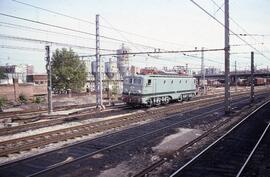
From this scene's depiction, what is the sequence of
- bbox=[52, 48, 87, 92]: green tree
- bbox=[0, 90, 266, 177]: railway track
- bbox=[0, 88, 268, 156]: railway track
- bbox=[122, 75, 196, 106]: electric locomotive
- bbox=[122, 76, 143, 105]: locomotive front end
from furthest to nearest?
bbox=[52, 48, 87, 92]: green tree → bbox=[122, 75, 196, 106]: electric locomotive → bbox=[122, 76, 143, 105]: locomotive front end → bbox=[0, 88, 268, 156]: railway track → bbox=[0, 90, 266, 177]: railway track

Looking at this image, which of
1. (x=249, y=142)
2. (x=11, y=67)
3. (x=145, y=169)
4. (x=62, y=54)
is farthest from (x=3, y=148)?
(x=11, y=67)

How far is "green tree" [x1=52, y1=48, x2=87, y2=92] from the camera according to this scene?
6219 centimetres

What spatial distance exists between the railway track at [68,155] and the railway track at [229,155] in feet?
12.9

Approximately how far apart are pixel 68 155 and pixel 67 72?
50.1 m

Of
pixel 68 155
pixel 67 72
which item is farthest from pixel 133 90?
pixel 67 72

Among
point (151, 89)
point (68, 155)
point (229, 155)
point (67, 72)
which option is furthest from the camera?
point (67, 72)

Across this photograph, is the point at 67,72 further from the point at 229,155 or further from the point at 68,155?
the point at 229,155

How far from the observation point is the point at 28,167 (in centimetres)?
1135

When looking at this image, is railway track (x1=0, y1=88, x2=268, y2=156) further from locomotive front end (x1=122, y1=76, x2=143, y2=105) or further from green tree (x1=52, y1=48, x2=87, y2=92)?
green tree (x1=52, y1=48, x2=87, y2=92)

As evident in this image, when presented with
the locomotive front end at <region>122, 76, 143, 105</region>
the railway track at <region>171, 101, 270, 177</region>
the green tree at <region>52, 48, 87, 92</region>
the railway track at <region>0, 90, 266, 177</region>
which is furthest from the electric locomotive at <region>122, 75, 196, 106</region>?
the green tree at <region>52, 48, 87, 92</region>

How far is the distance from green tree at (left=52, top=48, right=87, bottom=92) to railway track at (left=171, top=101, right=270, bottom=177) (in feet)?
151

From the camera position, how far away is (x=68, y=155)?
1313cm

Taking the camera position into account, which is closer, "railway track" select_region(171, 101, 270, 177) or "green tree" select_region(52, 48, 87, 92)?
"railway track" select_region(171, 101, 270, 177)

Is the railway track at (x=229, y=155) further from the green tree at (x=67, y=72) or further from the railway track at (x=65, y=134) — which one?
the green tree at (x=67, y=72)
